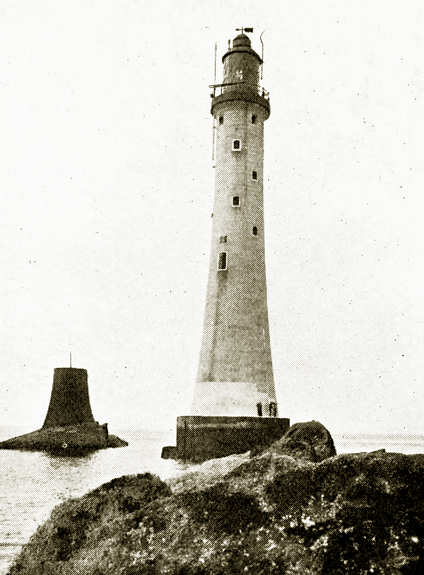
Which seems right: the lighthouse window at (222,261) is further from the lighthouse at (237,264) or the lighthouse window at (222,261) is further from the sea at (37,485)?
the sea at (37,485)

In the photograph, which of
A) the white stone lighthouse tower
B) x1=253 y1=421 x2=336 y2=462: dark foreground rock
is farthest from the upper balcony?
x1=253 y1=421 x2=336 y2=462: dark foreground rock

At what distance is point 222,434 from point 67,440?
31.8 m

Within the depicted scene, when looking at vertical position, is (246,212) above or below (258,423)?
A: above

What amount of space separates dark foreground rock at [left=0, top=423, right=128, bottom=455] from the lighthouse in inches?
1060

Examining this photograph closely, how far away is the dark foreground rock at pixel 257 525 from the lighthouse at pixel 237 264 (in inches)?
936

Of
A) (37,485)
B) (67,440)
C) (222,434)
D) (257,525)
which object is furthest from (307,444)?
(67,440)

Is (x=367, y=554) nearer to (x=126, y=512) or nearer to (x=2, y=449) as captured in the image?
(x=126, y=512)

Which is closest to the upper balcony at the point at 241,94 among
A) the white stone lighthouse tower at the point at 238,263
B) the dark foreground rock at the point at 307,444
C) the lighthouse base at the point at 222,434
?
the white stone lighthouse tower at the point at 238,263

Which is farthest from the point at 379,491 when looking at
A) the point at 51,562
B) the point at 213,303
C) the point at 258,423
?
the point at 213,303

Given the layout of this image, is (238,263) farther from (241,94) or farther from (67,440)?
(67,440)

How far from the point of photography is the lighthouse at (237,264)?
3172 centimetres

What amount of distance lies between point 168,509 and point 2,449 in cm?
6367

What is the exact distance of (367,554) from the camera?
15.0 feet

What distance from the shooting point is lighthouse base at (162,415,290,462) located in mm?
27578
